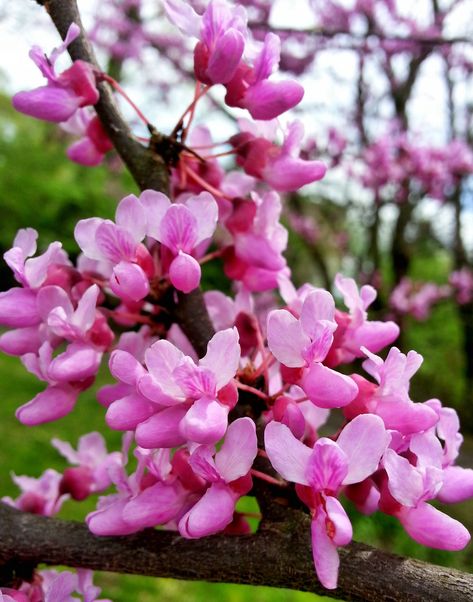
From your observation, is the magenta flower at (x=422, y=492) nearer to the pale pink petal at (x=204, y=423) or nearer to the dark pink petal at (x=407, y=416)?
the dark pink petal at (x=407, y=416)

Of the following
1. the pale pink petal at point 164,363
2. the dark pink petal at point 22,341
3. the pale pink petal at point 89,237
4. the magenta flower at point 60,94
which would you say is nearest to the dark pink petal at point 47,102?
the magenta flower at point 60,94

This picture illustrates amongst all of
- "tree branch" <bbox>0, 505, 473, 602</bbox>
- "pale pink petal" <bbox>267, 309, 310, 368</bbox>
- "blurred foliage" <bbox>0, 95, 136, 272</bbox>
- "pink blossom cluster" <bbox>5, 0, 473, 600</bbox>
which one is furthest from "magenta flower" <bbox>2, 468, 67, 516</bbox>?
"blurred foliage" <bbox>0, 95, 136, 272</bbox>

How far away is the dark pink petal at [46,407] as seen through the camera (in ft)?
2.96

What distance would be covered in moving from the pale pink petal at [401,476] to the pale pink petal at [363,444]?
1.1 inches

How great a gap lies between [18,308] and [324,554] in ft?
1.65

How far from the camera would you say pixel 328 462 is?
661 mm

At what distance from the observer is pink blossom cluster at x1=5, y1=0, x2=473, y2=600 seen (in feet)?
2.28

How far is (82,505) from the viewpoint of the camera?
12.8 feet

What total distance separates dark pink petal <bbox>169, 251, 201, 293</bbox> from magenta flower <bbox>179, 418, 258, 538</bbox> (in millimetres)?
213

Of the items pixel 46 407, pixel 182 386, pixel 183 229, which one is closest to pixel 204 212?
pixel 183 229

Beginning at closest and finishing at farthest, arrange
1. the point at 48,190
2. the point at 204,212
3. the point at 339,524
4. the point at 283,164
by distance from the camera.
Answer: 1. the point at 339,524
2. the point at 204,212
3. the point at 283,164
4. the point at 48,190

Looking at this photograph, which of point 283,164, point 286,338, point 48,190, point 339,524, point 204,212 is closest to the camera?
point 339,524

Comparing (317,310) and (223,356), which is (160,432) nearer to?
(223,356)

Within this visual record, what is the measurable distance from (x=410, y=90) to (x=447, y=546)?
5910 mm
